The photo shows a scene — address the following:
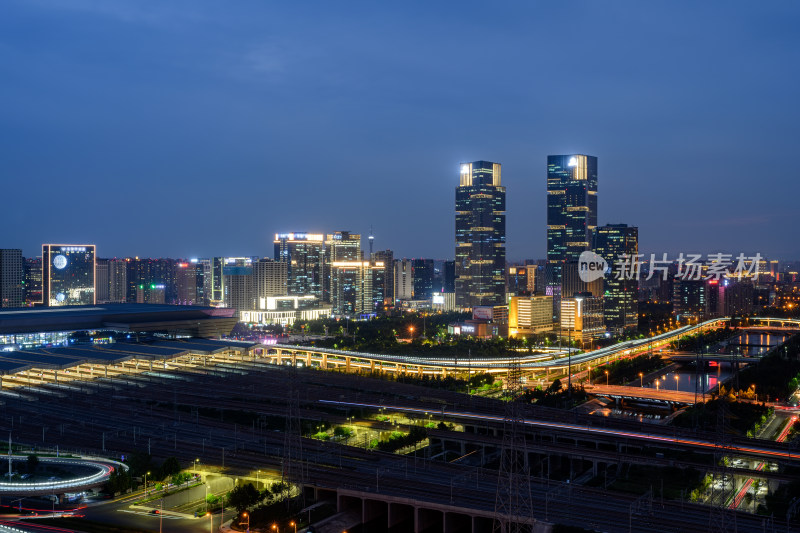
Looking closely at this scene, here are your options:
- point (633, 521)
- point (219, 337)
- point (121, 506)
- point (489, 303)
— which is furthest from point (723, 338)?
point (121, 506)

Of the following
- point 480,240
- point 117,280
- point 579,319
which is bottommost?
point 579,319

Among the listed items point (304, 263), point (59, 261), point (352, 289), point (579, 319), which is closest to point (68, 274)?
point (59, 261)

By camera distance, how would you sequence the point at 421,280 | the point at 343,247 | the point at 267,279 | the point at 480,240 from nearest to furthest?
the point at 480,240 → the point at 267,279 → the point at 343,247 → the point at 421,280

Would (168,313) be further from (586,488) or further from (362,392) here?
(586,488)

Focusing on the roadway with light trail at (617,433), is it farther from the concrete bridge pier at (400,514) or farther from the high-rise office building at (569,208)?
the high-rise office building at (569,208)

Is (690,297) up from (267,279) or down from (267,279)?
down

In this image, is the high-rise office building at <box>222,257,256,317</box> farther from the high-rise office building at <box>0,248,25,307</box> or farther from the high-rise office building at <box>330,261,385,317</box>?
the high-rise office building at <box>0,248,25,307</box>

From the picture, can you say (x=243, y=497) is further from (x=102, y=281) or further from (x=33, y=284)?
(x=102, y=281)

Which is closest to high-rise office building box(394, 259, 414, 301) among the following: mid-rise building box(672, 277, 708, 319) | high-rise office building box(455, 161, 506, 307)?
high-rise office building box(455, 161, 506, 307)

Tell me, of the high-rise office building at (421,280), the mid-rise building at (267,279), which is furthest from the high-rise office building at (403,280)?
the mid-rise building at (267,279)
